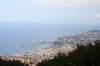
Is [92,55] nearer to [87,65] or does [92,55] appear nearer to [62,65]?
[87,65]

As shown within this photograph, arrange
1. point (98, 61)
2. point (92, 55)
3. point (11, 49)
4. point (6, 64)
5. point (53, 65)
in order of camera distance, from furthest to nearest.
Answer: point (11, 49), point (6, 64), point (53, 65), point (92, 55), point (98, 61)

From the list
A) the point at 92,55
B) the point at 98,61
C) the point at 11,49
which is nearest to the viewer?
the point at 98,61

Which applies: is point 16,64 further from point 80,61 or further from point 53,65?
point 80,61

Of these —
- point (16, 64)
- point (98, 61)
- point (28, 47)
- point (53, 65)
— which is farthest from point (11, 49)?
point (98, 61)

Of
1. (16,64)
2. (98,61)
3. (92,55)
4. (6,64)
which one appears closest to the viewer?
(98,61)

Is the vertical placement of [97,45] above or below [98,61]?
above

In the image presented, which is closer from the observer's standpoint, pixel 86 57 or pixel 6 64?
pixel 86 57

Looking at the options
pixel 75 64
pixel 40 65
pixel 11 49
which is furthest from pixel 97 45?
pixel 11 49

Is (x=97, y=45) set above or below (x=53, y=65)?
above

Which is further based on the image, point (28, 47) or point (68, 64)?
point (28, 47)
